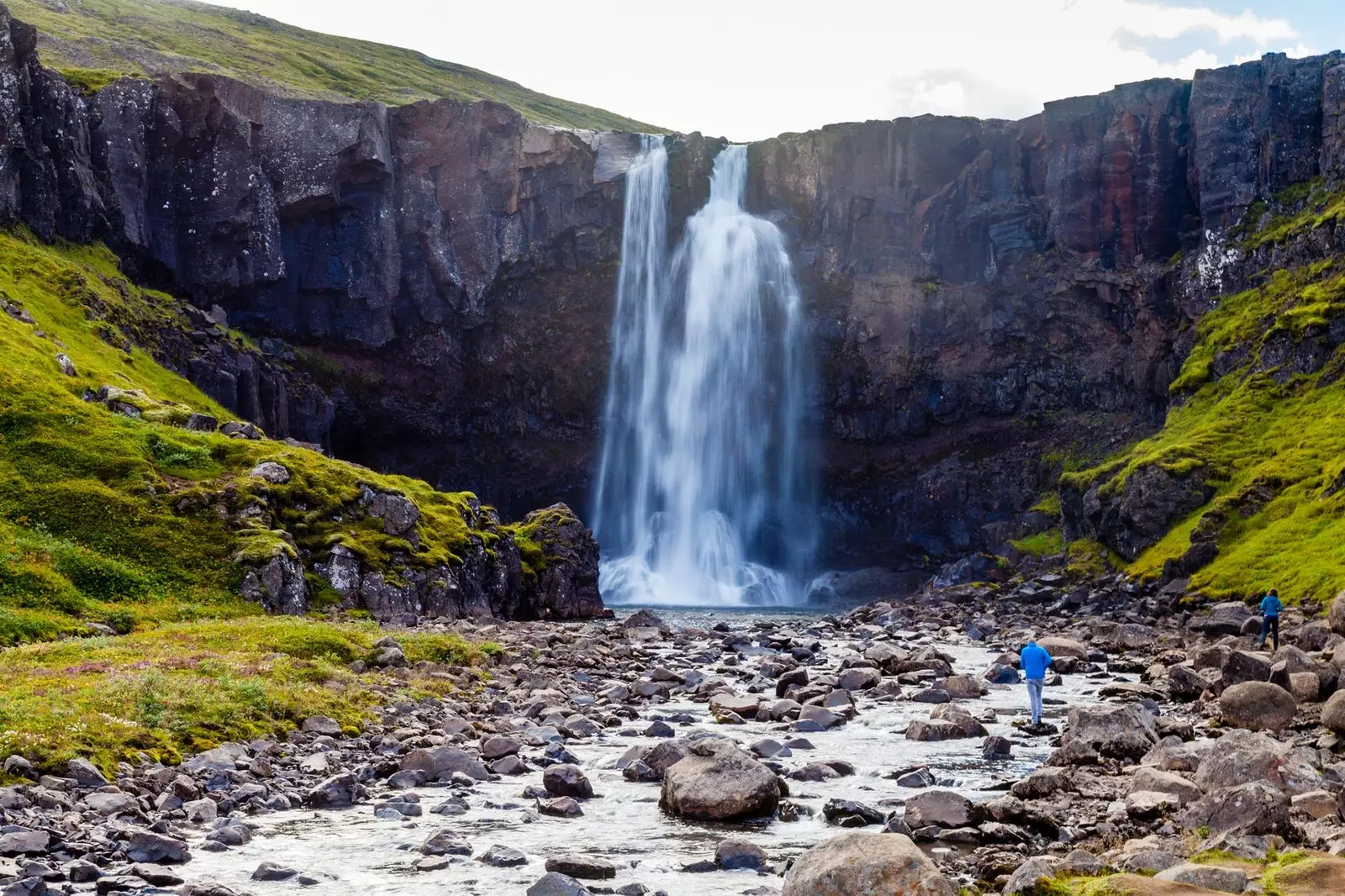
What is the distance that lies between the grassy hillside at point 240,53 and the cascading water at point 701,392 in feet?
179

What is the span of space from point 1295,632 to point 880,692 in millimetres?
16509

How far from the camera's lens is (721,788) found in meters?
17.1

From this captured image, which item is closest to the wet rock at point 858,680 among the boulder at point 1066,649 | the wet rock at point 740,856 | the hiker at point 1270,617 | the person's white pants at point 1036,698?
the person's white pants at point 1036,698

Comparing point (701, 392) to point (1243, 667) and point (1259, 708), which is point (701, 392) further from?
point (1259, 708)

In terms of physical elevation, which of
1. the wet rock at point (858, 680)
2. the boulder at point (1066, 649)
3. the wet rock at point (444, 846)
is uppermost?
the wet rock at point (444, 846)

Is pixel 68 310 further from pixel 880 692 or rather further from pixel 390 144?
pixel 880 692

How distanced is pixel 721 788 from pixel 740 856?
2.88 metres

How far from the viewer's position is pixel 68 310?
6756 centimetres

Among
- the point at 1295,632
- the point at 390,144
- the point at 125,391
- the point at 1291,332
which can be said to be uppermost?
the point at 390,144

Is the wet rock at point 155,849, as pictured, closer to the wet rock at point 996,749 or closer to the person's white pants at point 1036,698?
the wet rock at point 996,749

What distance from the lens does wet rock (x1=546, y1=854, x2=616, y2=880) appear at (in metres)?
13.7

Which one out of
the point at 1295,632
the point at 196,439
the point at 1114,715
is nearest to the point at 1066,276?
the point at 1295,632

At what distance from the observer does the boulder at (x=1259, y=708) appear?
22219 mm

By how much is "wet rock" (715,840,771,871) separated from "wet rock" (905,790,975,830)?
236 cm
